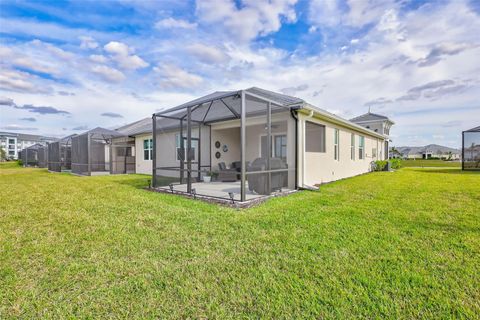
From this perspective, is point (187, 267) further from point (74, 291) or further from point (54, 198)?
point (54, 198)

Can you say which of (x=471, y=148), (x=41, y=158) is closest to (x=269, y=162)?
(x=471, y=148)

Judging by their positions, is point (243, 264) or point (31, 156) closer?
point (243, 264)

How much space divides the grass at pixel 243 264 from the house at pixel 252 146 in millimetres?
2254

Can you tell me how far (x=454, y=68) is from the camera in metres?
10.4

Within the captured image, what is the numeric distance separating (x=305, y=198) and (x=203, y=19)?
7793 mm

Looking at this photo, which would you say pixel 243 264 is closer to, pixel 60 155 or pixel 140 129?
pixel 140 129

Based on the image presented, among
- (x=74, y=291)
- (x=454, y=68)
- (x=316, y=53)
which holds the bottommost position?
(x=74, y=291)

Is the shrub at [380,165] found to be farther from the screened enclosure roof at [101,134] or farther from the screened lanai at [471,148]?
the screened enclosure roof at [101,134]

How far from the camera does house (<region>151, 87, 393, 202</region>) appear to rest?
21.9 ft

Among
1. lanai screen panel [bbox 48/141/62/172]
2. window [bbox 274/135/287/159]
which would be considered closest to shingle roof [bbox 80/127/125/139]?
lanai screen panel [bbox 48/141/62/172]

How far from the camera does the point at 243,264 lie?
2535 mm

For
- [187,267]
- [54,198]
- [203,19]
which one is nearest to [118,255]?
[187,267]

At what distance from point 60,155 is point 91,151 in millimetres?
4604

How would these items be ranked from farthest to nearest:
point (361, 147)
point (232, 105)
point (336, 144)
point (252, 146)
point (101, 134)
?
point (101, 134), point (361, 147), point (252, 146), point (336, 144), point (232, 105)
